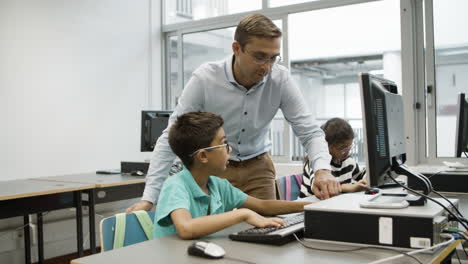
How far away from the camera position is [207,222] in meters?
1.27

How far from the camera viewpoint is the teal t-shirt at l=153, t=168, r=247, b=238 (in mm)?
1357

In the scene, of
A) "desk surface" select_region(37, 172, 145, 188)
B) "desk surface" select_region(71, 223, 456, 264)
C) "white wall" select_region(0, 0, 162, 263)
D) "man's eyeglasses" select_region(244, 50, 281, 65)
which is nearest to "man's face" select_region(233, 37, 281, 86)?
"man's eyeglasses" select_region(244, 50, 281, 65)

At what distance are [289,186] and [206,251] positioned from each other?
1.72 m

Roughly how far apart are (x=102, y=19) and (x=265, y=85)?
359cm

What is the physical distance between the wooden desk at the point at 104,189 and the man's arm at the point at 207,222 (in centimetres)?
228

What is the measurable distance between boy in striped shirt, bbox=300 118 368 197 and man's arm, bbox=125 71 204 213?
809mm

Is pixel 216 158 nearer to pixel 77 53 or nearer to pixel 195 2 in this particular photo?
pixel 77 53

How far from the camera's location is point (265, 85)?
1958 mm

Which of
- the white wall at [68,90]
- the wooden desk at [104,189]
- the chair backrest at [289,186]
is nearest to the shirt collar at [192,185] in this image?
the chair backrest at [289,186]

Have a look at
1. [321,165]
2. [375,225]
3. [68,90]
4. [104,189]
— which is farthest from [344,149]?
[68,90]

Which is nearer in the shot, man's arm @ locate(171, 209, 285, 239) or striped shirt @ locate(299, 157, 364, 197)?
man's arm @ locate(171, 209, 285, 239)

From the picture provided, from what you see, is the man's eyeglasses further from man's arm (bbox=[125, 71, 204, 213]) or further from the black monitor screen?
the black monitor screen

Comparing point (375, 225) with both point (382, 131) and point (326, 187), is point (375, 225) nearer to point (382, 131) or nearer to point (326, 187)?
point (382, 131)

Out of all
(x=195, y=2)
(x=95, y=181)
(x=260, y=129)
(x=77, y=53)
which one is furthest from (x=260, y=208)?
Answer: (x=195, y=2)
